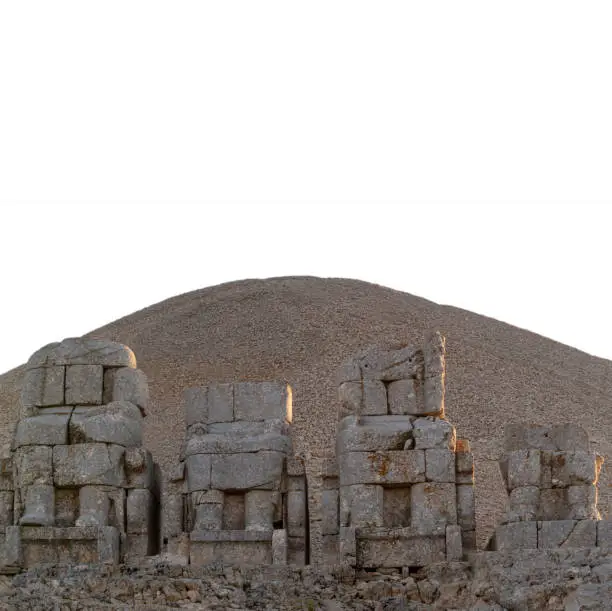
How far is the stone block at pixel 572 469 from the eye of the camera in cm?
2550

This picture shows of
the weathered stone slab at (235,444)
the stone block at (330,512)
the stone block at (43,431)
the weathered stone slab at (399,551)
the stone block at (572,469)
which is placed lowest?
the weathered stone slab at (399,551)

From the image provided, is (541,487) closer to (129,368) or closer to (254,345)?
(129,368)

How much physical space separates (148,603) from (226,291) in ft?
133

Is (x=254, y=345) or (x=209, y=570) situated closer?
(x=209, y=570)

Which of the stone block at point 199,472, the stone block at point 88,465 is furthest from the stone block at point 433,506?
the stone block at point 88,465

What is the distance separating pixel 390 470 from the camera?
26.0 meters

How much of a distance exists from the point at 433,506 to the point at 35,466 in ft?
20.1

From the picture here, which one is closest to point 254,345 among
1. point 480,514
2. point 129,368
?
point 480,514

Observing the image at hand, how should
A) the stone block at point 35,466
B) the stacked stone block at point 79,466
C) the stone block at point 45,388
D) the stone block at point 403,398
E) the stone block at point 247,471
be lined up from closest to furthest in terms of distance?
the stacked stone block at point 79,466
the stone block at point 247,471
the stone block at point 35,466
the stone block at point 403,398
the stone block at point 45,388

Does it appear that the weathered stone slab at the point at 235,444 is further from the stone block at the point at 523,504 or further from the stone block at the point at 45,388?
the stone block at the point at 523,504

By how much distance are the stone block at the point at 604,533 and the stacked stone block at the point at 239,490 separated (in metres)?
4.44

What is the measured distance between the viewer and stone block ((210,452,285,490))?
2633 centimetres

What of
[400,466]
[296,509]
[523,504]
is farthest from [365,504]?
[523,504]

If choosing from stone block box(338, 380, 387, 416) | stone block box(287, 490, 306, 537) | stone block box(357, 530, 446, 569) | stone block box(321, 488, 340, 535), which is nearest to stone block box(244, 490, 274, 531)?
stone block box(287, 490, 306, 537)
